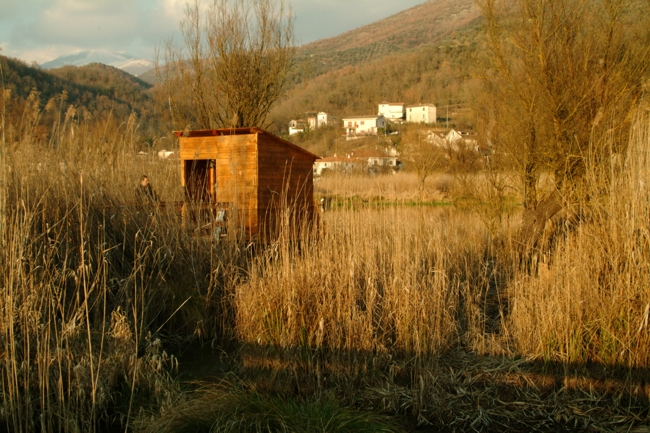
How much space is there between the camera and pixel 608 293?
4.80 m

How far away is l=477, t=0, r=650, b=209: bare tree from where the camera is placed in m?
7.67

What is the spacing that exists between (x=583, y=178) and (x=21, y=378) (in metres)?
7.34

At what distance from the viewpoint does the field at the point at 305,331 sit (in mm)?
3979

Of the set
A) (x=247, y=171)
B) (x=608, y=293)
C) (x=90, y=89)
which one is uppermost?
(x=90, y=89)

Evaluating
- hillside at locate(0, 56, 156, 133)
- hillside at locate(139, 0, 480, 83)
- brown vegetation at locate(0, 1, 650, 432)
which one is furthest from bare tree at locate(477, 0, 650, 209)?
hillside at locate(139, 0, 480, 83)

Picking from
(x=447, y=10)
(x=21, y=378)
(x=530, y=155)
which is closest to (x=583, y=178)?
(x=530, y=155)

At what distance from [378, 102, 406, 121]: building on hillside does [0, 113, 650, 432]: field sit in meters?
74.6

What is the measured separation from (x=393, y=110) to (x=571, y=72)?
74586mm

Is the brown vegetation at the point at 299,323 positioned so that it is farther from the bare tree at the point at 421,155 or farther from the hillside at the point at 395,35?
the hillside at the point at 395,35

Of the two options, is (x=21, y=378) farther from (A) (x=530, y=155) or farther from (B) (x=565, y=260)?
(A) (x=530, y=155)

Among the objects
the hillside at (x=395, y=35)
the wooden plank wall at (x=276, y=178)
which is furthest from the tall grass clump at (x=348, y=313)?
the hillside at (x=395, y=35)

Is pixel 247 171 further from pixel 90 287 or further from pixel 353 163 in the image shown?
pixel 90 287

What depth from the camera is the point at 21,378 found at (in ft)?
13.0

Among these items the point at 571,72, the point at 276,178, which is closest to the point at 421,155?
the point at 571,72
